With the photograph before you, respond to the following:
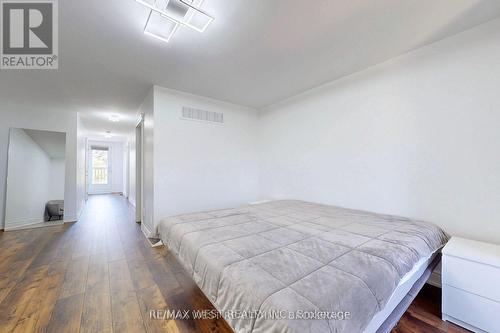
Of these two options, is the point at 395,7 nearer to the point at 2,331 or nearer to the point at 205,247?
the point at 205,247

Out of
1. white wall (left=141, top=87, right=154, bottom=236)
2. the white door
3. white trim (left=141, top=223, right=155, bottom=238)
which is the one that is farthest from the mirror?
the white door

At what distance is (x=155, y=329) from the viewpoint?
1397 millimetres

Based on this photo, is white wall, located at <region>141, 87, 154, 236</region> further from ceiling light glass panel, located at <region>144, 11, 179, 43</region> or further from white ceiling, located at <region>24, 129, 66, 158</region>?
white ceiling, located at <region>24, 129, 66, 158</region>

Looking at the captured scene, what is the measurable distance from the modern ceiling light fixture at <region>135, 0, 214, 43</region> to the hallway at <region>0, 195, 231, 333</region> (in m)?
2.47

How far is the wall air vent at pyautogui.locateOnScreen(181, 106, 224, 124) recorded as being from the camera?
3.30 metres

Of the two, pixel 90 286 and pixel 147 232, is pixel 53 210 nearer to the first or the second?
pixel 147 232

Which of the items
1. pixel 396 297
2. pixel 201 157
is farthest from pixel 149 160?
pixel 396 297

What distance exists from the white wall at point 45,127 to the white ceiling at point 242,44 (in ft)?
2.11

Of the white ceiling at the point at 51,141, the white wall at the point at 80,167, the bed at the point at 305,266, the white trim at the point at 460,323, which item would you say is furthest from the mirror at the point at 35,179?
the white trim at the point at 460,323

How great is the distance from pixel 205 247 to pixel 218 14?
1937mm

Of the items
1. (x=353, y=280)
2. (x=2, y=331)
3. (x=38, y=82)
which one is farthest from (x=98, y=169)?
(x=353, y=280)

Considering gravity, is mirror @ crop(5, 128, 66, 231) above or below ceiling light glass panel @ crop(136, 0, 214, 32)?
below

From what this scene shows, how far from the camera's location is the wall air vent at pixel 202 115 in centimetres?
330

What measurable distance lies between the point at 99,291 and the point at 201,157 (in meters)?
2.22
